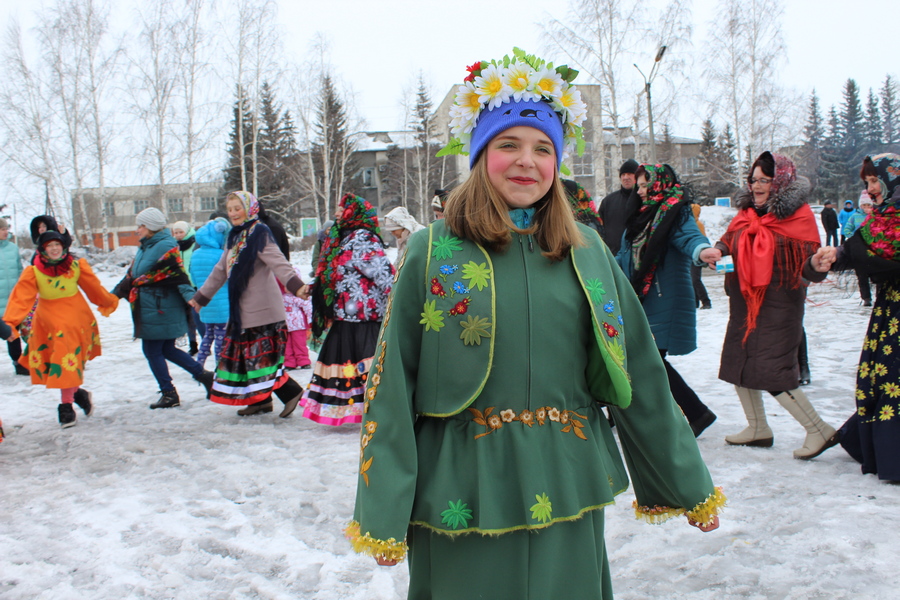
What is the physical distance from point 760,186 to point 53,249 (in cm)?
556

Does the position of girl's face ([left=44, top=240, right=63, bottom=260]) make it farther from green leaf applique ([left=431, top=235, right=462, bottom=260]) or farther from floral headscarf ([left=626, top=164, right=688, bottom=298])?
green leaf applique ([left=431, top=235, right=462, bottom=260])

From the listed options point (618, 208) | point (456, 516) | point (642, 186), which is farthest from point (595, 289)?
point (618, 208)

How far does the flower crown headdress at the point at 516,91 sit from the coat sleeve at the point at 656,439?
487 millimetres

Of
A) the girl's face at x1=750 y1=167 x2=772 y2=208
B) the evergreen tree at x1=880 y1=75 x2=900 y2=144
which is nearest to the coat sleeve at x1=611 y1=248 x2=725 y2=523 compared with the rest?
the girl's face at x1=750 y1=167 x2=772 y2=208

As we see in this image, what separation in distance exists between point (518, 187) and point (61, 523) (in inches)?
130

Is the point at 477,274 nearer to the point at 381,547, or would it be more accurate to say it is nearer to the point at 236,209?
the point at 381,547

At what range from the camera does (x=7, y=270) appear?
805cm

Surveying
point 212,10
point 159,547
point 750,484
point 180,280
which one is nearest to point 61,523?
point 159,547

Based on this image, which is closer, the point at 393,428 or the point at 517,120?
the point at 393,428

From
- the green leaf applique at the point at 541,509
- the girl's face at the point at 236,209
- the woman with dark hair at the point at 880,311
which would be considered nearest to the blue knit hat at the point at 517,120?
the green leaf applique at the point at 541,509

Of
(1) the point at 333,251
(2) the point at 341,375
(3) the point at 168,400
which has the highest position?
(1) the point at 333,251

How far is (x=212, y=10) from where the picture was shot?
2564cm

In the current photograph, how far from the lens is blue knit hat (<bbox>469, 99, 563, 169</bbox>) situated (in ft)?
5.59

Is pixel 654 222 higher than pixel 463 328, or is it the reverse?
pixel 654 222
